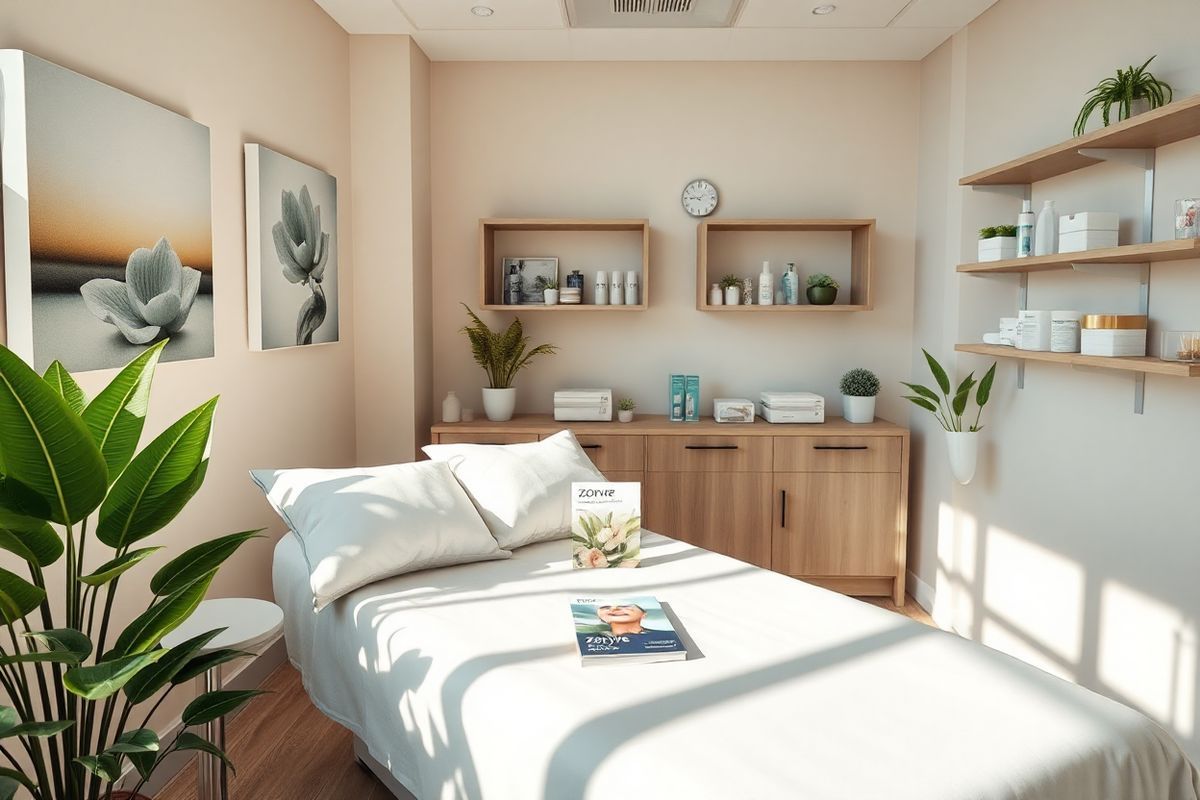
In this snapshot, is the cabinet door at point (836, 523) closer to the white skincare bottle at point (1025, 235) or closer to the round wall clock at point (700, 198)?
the white skincare bottle at point (1025, 235)

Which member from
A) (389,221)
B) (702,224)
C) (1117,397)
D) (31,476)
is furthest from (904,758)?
(389,221)

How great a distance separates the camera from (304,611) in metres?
2.29

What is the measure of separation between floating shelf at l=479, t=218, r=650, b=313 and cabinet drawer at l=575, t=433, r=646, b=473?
65 centimetres

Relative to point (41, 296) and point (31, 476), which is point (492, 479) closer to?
point (41, 296)

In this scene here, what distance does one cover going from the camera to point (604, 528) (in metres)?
2.40

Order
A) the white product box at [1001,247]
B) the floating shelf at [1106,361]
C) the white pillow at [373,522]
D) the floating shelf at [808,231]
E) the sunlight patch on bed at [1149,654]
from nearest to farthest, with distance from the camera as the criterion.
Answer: the floating shelf at [1106,361], the white pillow at [373,522], the sunlight patch on bed at [1149,654], the white product box at [1001,247], the floating shelf at [808,231]

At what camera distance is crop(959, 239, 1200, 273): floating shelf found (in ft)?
6.83

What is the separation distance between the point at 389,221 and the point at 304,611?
6.85ft

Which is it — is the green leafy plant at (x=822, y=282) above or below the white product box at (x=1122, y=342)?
above

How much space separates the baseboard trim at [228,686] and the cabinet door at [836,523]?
2180 mm

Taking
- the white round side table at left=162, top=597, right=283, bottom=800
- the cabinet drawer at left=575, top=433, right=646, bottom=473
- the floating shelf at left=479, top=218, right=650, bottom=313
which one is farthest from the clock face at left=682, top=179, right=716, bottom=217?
the white round side table at left=162, top=597, right=283, bottom=800

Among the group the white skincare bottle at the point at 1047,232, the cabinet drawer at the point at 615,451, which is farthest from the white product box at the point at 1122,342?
the cabinet drawer at the point at 615,451

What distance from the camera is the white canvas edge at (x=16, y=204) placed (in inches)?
68.7

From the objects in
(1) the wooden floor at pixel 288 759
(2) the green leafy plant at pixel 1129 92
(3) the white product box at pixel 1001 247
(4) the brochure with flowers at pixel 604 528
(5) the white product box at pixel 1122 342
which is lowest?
(1) the wooden floor at pixel 288 759
